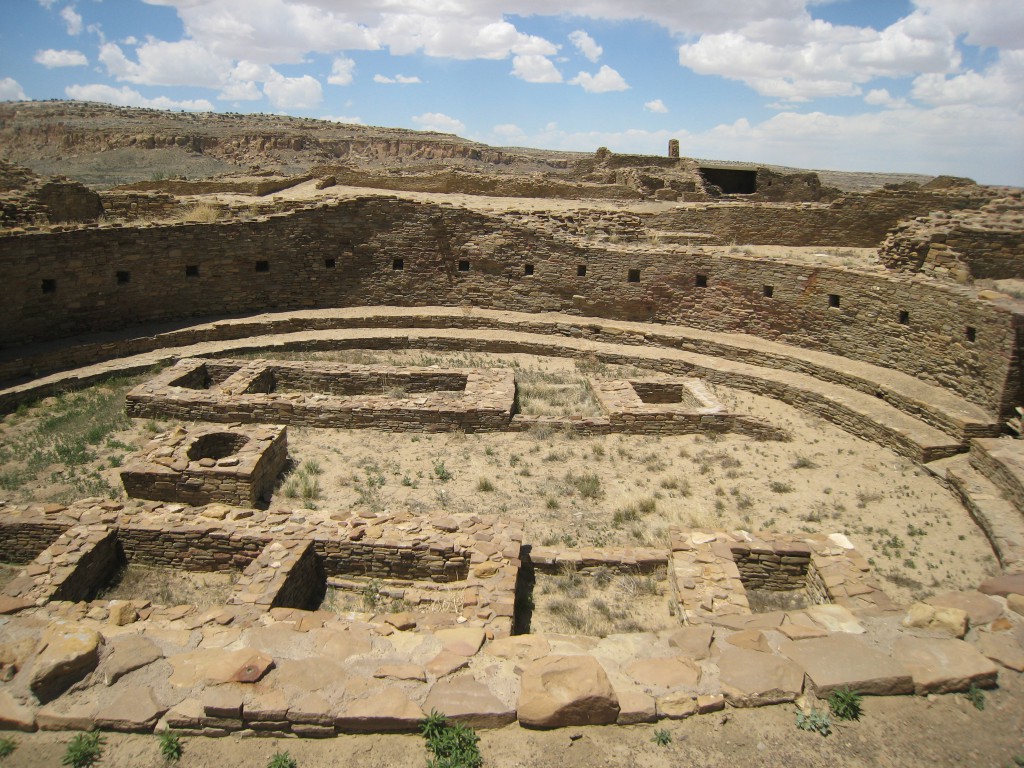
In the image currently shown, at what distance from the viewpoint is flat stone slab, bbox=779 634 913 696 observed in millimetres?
4277

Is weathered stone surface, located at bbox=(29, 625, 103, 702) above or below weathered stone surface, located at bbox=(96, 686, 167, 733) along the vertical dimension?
above

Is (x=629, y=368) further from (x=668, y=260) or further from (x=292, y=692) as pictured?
(x=292, y=692)

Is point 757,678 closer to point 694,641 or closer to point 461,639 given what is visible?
point 694,641

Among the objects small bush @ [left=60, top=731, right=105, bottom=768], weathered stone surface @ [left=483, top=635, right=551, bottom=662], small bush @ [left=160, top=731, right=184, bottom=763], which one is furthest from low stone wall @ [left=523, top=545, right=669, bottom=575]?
small bush @ [left=60, top=731, right=105, bottom=768]

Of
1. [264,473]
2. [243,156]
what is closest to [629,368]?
[264,473]

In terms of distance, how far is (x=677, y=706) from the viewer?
422cm

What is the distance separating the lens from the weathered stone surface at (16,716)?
13.2 ft

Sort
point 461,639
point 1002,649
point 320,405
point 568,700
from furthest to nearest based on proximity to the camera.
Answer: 1. point 320,405
2. point 461,639
3. point 1002,649
4. point 568,700

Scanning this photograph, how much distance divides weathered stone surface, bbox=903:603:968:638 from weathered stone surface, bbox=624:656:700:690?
178cm

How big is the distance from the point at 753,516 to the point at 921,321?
547 centimetres

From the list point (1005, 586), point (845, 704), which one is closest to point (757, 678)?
point (845, 704)

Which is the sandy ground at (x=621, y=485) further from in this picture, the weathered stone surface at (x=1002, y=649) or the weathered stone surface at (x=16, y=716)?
the weathered stone surface at (x=16, y=716)

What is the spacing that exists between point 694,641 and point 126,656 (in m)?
3.91

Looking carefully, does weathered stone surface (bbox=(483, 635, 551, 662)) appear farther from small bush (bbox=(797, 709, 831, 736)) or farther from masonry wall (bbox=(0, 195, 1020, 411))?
masonry wall (bbox=(0, 195, 1020, 411))
